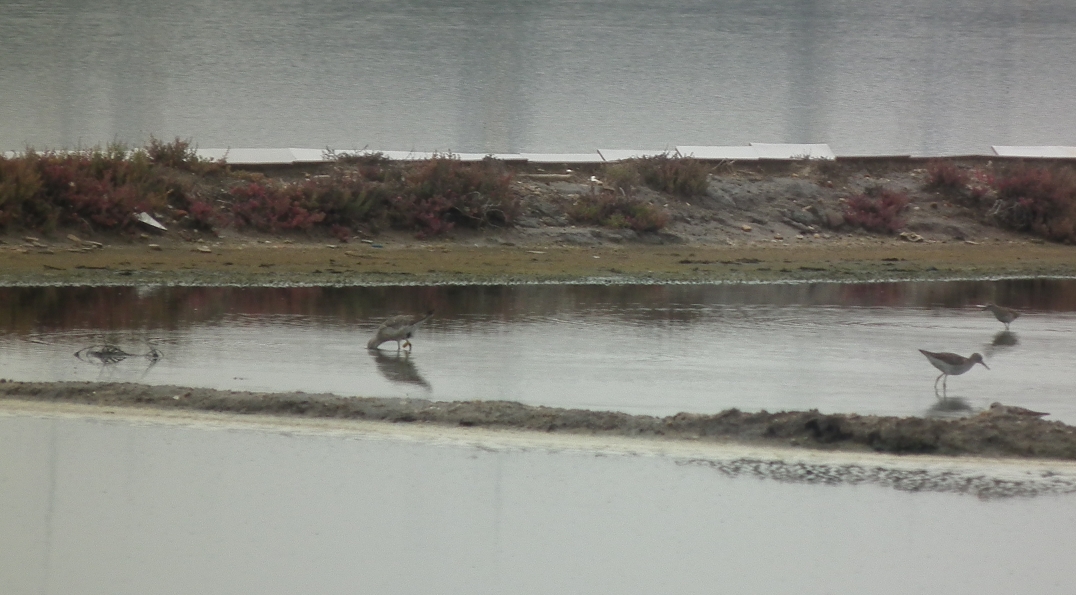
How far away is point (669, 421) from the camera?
30.7ft

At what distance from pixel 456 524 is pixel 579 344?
226 inches

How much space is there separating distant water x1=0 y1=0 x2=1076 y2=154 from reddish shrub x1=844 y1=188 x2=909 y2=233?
14.8 meters

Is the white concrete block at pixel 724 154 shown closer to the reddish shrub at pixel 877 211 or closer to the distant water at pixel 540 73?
the reddish shrub at pixel 877 211

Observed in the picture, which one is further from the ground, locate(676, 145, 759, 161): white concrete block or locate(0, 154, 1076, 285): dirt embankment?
locate(676, 145, 759, 161): white concrete block

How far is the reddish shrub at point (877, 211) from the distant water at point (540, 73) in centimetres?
1479

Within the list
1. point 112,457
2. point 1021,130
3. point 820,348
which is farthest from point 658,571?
point 1021,130

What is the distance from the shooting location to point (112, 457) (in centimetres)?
832

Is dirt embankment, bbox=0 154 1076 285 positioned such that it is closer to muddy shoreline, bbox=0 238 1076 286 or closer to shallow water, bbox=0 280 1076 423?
muddy shoreline, bbox=0 238 1076 286

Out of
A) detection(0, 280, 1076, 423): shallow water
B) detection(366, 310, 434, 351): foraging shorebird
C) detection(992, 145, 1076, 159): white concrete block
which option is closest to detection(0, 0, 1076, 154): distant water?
detection(992, 145, 1076, 159): white concrete block

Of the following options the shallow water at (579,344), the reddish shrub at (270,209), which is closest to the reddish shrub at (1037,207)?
the shallow water at (579,344)

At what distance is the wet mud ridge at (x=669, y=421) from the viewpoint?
9078 mm

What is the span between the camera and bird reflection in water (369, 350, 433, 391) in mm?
10891

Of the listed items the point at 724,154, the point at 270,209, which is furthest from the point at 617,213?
the point at 270,209

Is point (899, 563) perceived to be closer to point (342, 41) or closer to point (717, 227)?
point (717, 227)
